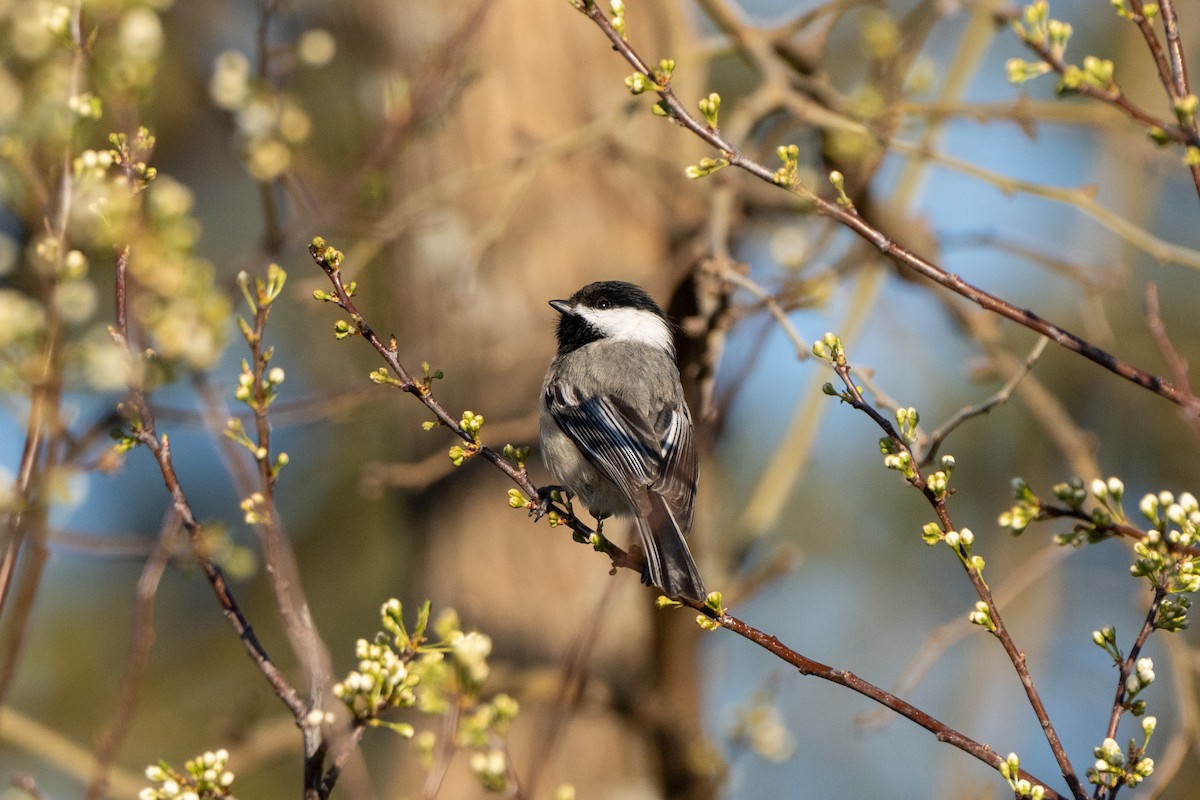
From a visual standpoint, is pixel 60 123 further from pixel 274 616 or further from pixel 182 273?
pixel 274 616

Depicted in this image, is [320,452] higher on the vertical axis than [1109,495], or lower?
lower

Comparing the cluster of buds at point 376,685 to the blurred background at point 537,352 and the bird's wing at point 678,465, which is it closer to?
the blurred background at point 537,352

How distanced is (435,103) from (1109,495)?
3.41 m

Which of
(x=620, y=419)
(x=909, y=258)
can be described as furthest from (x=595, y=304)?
(x=909, y=258)

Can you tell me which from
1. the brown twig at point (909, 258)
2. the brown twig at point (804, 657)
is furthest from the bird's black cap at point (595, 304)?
the brown twig at point (909, 258)

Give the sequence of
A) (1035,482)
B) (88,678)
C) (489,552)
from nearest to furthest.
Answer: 1. (489,552)
2. (1035,482)
3. (88,678)

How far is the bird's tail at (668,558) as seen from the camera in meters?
2.75

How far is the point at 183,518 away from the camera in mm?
1937

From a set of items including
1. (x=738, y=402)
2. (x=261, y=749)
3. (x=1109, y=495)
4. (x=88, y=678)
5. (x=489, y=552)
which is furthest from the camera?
(x=88, y=678)

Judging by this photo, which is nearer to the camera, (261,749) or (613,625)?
(261,749)

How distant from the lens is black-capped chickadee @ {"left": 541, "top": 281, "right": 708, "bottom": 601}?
3.54 meters

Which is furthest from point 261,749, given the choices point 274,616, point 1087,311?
point 274,616

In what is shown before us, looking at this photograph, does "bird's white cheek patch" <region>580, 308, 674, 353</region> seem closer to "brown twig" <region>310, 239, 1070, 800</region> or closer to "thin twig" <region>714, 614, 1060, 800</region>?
"brown twig" <region>310, 239, 1070, 800</region>

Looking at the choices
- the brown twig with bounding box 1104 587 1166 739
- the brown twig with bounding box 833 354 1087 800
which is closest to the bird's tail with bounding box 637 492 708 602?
the brown twig with bounding box 833 354 1087 800
